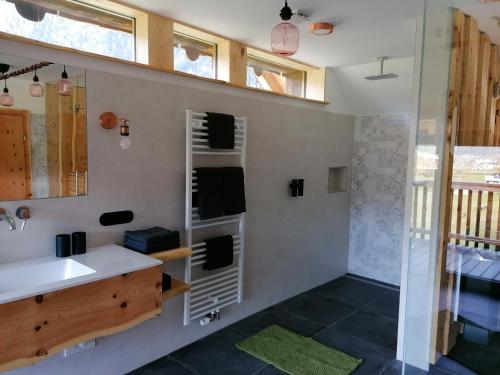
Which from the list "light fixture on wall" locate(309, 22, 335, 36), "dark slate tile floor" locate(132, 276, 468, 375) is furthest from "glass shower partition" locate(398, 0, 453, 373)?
"light fixture on wall" locate(309, 22, 335, 36)

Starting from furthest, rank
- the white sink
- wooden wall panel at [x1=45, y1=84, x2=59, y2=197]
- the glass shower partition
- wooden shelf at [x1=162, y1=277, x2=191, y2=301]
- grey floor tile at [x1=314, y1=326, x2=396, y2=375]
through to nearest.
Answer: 1. grey floor tile at [x1=314, y1=326, x2=396, y2=375]
2. the glass shower partition
3. wooden shelf at [x1=162, y1=277, x2=191, y2=301]
4. wooden wall panel at [x1=45, y1=84, x2=59, y2=197]
5. the white sink

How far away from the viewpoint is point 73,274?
6.25ft

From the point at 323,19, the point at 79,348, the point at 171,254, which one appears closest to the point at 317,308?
the point at 171,254

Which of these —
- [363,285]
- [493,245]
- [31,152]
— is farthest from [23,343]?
[363,285]

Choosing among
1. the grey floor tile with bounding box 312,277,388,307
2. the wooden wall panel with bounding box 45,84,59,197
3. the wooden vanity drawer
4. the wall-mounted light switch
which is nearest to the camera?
the wooden vanity drawer

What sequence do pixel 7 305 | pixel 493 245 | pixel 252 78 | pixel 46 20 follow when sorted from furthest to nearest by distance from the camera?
pixel 252 78 < pixel 493 245 < pixel 46 20 < pixel 7 305

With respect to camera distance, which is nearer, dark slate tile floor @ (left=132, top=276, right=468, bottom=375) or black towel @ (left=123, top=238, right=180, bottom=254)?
black towel @ (left=123, top=238, right=180, bottom=254)

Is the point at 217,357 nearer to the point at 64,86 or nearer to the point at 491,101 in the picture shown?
the point at 64,86

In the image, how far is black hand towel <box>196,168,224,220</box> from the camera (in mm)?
2631

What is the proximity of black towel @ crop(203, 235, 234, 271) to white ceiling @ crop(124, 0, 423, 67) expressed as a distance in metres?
1.55

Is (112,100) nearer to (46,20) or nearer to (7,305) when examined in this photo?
(46,20)

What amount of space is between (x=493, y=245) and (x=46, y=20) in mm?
3431

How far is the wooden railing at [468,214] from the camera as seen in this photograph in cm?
257

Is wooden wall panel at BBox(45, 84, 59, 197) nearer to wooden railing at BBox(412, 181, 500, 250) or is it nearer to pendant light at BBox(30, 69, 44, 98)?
pendant light at BBox(30, 69, 44, 98)
